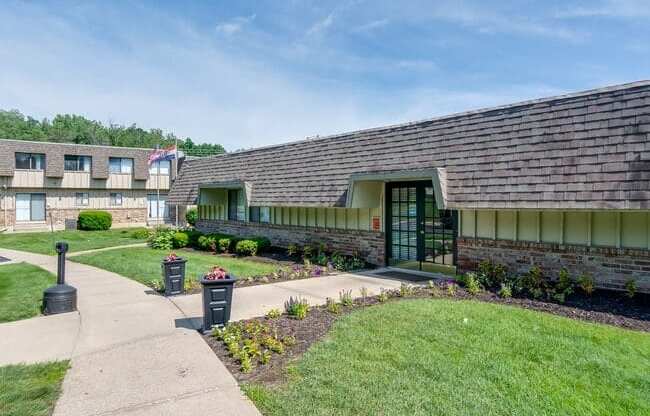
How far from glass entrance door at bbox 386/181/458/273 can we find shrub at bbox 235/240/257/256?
4.79 metres

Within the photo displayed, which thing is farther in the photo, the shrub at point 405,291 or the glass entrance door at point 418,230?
the glass entrance door at point 418,230

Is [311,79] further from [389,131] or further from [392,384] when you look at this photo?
[392,384]

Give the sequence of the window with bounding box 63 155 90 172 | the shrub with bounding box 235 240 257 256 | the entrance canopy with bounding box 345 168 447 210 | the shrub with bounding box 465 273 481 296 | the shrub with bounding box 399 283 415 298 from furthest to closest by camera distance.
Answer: the window with bounding box 63 155 90 172
the shrub with bounding box 235 240 257 256
the entrance canopy with bounding box 345 168 447 210
the shrub with bounding box 465 273 481 296
the shrub with bounding box 399 283 415 298

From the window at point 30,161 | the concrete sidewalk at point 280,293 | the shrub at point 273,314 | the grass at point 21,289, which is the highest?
the window at point 30,161

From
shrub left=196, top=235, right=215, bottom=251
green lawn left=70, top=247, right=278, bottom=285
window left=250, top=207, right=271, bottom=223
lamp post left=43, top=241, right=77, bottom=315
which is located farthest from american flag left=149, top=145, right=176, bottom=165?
lamp post left=43, top=241, right=77, bottom=315

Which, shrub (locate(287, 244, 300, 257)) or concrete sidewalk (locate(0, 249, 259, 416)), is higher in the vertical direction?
shrub (locate(287, 244, 300, 257))

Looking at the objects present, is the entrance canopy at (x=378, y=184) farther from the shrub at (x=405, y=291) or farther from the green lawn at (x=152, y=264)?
the green lawn at (x=152, y=264)

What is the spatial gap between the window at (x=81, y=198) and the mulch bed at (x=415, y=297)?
105 feet

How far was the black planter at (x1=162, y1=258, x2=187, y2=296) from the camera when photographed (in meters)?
8.38

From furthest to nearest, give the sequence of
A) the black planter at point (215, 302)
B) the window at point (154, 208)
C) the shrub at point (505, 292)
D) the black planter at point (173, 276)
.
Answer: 1. the window at point (154, 208)
2. the black planter at point (173, 276)
3. the shrub at point (505, 292)
4. the black planter at point (215, 302)

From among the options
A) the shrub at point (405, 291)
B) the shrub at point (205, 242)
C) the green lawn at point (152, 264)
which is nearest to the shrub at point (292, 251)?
the green lawn at point (152, 264)

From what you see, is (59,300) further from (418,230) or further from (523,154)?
(523,154)

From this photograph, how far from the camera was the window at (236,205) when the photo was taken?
56.0 feet

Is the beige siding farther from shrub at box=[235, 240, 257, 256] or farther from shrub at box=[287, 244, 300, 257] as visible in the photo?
shrub at box=[235, 240, 257, 256]
